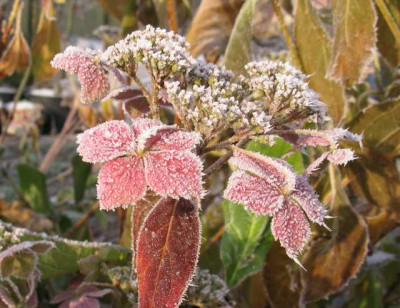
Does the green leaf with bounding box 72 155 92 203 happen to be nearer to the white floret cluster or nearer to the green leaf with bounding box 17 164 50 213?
the green leaf with bounding box 17 164 50 213

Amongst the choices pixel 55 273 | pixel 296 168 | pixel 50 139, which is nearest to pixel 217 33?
pixel 296 168

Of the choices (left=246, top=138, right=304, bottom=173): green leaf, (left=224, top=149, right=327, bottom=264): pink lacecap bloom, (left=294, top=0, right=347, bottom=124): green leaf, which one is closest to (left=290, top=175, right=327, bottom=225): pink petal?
(left=224, top=149, right=327, bottom=264): pink lacecap bloom

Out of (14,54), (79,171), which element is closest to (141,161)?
(14,54)

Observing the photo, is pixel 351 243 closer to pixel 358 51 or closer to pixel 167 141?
pixel 358 51

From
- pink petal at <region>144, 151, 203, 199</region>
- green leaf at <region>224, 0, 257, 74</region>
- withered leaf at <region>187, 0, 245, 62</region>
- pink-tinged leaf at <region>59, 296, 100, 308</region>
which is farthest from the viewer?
withered leaf at <region>187, 0, 245, 62</region>

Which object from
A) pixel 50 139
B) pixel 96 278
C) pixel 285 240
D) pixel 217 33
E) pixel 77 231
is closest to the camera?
pixel 285 240
